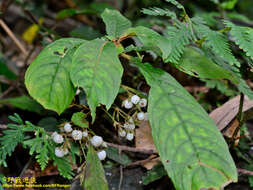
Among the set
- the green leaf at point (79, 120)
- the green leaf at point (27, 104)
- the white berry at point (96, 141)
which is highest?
the green leaf at point (79, 120)

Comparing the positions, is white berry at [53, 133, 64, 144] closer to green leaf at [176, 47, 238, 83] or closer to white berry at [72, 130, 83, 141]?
white berry at [72, 130, 83, 141]

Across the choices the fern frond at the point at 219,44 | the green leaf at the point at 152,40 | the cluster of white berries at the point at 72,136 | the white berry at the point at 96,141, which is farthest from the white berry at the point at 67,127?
the fern frond at the point at 219,44

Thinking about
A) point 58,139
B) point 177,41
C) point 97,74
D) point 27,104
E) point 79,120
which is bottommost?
point 27,104

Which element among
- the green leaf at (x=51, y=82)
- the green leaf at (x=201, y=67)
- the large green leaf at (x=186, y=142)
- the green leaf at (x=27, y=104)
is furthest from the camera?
the green leaf at (x=27, y=104)

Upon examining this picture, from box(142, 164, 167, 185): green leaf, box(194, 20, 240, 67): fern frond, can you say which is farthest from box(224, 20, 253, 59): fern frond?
box(142, 164, 167, 185): green leaf

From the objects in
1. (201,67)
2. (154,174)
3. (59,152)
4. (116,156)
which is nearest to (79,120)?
(59,152)

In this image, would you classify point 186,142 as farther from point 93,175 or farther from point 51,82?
point 51,82

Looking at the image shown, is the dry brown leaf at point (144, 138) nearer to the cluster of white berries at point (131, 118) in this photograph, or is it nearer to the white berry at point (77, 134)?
the cluster of white berries at point (131, 118)
